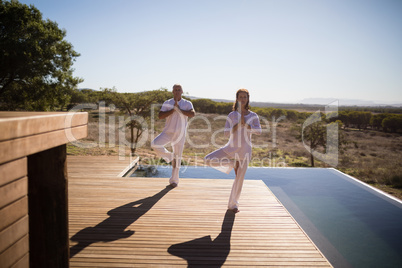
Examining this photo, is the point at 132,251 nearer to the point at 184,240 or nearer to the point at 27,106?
the point at 184,240

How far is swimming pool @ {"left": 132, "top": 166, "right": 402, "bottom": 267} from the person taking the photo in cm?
312

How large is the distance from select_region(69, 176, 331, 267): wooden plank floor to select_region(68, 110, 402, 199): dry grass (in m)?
5.13

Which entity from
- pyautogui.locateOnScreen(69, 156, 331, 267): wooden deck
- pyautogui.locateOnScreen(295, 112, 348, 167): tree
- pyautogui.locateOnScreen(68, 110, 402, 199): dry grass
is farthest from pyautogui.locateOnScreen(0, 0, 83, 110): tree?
pyautogui.locateOnScreen(295, 112, 348, 167): tree

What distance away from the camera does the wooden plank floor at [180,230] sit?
7.48 feet

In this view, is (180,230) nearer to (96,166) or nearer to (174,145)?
(174,145)

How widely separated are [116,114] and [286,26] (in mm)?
9087

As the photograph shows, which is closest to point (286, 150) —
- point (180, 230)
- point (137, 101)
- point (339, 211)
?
point (137, 101)

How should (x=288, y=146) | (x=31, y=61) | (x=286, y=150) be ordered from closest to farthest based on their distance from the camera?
(x=31, y=61), (x=286, y=150), (x=288, y=146)

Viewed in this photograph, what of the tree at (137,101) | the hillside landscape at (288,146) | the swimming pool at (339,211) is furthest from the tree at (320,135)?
the tree at (137,101)

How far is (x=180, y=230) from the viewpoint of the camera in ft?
9.33

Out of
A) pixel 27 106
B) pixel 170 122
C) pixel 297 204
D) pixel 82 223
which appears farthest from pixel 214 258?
pixel 27 106

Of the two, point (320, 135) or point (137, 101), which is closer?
point (137, 101)

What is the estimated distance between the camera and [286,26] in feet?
41.3

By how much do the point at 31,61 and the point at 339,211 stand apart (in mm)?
10490
